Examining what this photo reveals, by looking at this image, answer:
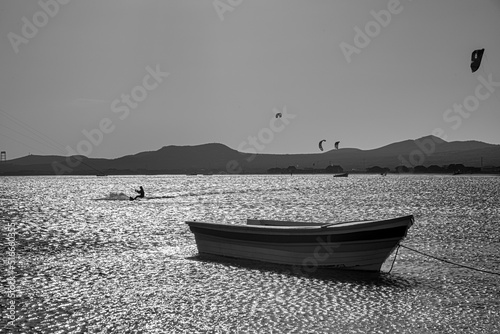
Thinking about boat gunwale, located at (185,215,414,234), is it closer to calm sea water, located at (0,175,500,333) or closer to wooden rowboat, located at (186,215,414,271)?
wooden rowboat, located at (186,215,414,271)

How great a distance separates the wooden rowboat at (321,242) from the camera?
18.4 metres

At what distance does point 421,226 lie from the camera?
3891 cm

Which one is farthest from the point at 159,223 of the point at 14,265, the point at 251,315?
the point at 251,315

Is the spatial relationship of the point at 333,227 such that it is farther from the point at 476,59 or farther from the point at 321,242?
the point at 476,59

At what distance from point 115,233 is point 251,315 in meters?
24.5

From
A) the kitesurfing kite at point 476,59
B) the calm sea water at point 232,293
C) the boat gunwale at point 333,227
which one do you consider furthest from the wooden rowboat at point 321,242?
the kitesurfing kite at point 476,59

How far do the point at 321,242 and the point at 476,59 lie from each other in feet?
86.1

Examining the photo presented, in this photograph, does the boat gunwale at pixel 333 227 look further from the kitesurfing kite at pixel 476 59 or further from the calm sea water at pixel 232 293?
the kitesurfing kite at pixel 476 59

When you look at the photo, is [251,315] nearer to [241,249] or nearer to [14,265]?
[241,249]

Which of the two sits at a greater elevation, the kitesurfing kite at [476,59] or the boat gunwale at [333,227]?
the kitesurfing kite at [476,59]

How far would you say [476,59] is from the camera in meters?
38.2

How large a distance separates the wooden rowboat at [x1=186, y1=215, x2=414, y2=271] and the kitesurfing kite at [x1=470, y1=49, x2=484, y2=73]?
23250 millimetres

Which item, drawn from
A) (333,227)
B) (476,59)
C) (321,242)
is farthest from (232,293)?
(476,59)

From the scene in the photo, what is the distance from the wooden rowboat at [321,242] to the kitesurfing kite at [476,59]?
2325 cm
